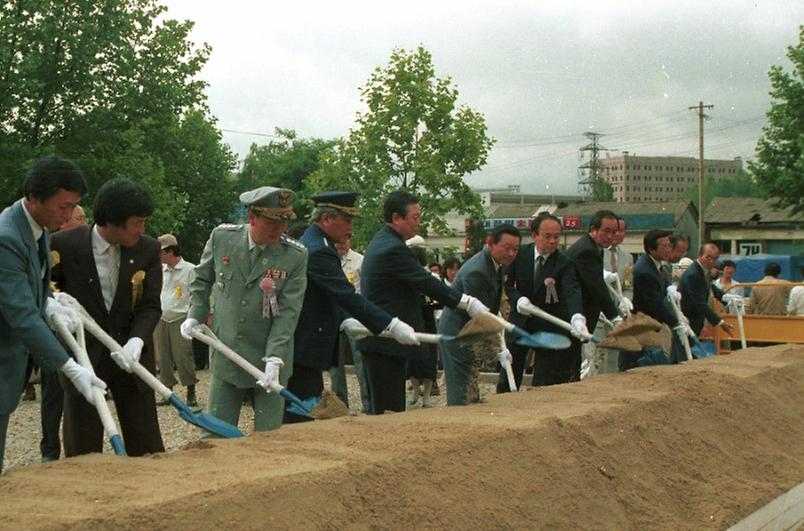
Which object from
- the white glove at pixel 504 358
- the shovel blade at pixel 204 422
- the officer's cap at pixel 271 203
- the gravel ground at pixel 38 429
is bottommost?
the gravel ground at pixel 38 429


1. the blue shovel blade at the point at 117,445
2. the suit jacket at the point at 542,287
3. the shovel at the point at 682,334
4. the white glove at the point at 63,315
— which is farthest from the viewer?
the shovel at the point at 682,334

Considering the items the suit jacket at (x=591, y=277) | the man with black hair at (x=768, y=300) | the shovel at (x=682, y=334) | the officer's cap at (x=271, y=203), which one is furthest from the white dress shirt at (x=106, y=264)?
the man with black hair at (x=768, y=300)

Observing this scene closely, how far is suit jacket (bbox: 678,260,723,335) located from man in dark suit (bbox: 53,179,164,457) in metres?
7.17

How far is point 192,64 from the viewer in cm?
2555

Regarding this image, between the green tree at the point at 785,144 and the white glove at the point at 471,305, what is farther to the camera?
the green tree at the point at 785,144

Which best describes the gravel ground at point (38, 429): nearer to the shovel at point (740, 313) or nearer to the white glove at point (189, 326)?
the white glove at point (189, 326)

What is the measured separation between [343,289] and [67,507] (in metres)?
2.93

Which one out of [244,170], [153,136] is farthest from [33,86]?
[244,170]

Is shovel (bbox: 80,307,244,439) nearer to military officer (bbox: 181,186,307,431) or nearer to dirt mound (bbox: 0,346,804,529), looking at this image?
dirt mound (bbox: 0,346,804,529)

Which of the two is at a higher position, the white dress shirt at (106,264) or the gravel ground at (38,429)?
the white dress shirt at (106,264)

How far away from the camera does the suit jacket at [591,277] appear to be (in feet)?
27.2

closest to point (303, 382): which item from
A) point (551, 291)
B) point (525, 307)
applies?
point (525, 307)

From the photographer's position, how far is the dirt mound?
3.20 m

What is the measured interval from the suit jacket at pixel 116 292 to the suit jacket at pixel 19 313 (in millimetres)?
657
